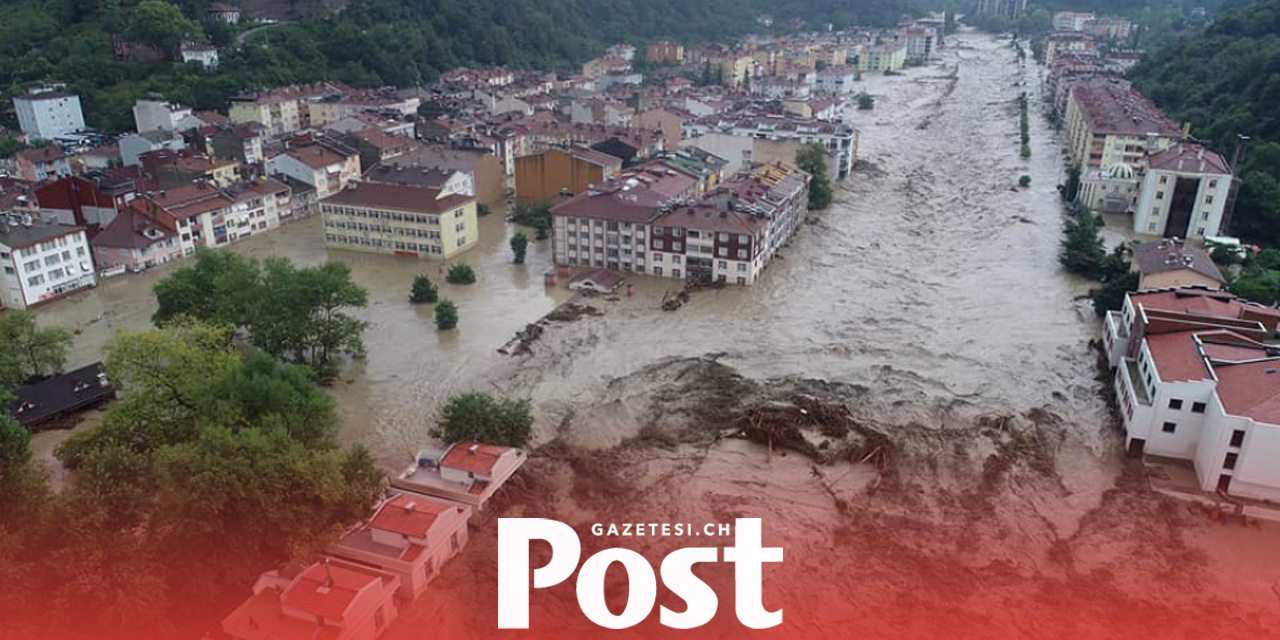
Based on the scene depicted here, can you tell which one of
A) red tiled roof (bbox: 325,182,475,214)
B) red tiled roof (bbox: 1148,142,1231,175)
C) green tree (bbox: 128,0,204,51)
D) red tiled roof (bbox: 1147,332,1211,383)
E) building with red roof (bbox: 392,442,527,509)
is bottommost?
building with red roof (bbox: 392,442,527,509)

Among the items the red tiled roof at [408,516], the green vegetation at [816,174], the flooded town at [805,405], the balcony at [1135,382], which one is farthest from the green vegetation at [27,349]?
the green vegetation at [816,174]

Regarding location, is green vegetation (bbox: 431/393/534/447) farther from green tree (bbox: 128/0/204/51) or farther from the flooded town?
green tree (bbox: 128/0/204/51)

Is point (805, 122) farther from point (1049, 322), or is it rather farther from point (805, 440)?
point (805, 440)

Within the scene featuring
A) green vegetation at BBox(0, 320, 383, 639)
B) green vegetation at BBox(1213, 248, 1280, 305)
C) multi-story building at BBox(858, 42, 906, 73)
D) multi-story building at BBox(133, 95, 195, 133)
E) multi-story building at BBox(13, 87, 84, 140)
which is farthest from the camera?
multi-story building at BBox(858, 42, 906, 73)

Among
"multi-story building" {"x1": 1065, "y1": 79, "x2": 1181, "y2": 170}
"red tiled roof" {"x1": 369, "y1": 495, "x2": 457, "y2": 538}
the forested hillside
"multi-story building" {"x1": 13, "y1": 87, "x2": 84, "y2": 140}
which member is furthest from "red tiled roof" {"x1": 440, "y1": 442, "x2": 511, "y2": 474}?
"multi-story building" {"x1": 13, "y1": 87, "x2": 84, "y2": 140}

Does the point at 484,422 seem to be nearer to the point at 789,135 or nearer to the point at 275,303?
the point at 275,303

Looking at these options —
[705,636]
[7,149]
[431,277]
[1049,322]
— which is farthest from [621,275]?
[7,149]

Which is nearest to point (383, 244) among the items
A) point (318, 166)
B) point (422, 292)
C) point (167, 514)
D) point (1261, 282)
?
point (422, 292)
